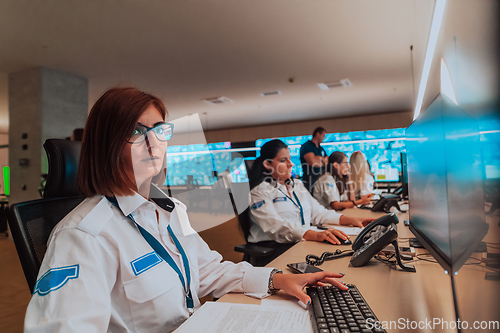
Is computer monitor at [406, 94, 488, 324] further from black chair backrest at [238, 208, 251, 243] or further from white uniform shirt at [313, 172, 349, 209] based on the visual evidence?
white uniform shirt at [313, 172, 349, 209]

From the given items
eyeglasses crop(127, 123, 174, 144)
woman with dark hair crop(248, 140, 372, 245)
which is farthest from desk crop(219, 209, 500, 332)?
woman with dark hair crop(248, 140, 372, 245)

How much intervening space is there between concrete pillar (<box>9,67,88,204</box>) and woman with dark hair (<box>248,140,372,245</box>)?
3983mm

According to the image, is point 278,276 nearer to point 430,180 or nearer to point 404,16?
point 430,180

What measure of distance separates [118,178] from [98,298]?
33 centimetres

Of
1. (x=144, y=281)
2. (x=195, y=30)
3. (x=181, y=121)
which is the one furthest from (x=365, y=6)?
(x=144, y=281)

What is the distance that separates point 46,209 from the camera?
100 cm

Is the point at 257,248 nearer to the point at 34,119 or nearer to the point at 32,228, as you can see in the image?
the point at 32,228

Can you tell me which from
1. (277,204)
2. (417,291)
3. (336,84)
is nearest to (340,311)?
(417,291)

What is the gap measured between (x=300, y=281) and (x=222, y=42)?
373 centimetres

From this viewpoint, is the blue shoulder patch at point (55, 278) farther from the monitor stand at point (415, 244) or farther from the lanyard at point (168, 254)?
the monitor stand at point (415, 244)

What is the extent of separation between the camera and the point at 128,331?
0.77 metres

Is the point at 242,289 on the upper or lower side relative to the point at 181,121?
lower

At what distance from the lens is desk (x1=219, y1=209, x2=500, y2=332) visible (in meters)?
0.58

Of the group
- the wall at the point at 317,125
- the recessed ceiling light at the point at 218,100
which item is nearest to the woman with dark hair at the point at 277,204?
the recessed ceiling light at the point at 218,100
